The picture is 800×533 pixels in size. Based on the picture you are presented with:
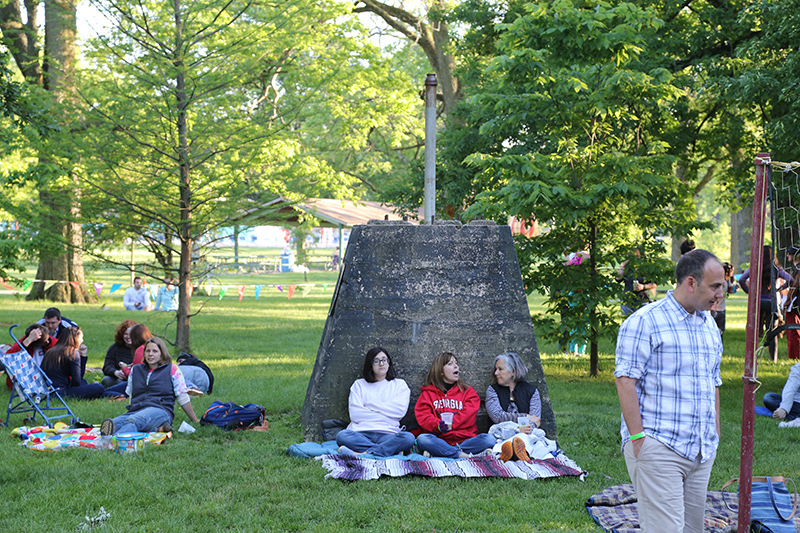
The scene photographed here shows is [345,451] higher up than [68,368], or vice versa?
[68,368]

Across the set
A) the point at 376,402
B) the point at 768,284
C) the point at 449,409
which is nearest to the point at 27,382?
the point at 376,402

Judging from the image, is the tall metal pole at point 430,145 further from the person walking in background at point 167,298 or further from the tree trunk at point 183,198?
the person walking in background at point 167,298

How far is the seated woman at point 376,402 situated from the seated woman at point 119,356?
430 centimetres

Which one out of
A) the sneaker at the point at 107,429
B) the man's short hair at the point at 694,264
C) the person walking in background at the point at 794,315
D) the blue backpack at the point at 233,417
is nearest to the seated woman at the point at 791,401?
the person walking in background at the point at 794,315

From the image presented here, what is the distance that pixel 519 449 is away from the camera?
22.3 feet

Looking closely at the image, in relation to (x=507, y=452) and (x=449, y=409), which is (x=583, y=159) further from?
(x=507, y=452)

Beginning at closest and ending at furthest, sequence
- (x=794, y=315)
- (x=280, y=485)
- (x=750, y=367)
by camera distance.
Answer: (x=750, y=367), (x=280, y=485), (x=794, y=315)

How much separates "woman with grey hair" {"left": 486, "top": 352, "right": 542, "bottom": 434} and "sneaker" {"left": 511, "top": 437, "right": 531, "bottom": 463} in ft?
1.37

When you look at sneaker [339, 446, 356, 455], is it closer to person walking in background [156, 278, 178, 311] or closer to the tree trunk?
the tree trunk

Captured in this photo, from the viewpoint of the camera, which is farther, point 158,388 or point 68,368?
point 68,368

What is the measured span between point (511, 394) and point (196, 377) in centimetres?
446

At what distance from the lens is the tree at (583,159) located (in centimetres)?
963

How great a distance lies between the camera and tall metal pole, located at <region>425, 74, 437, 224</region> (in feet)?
25.6

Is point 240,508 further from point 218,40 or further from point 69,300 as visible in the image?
point 69,300
